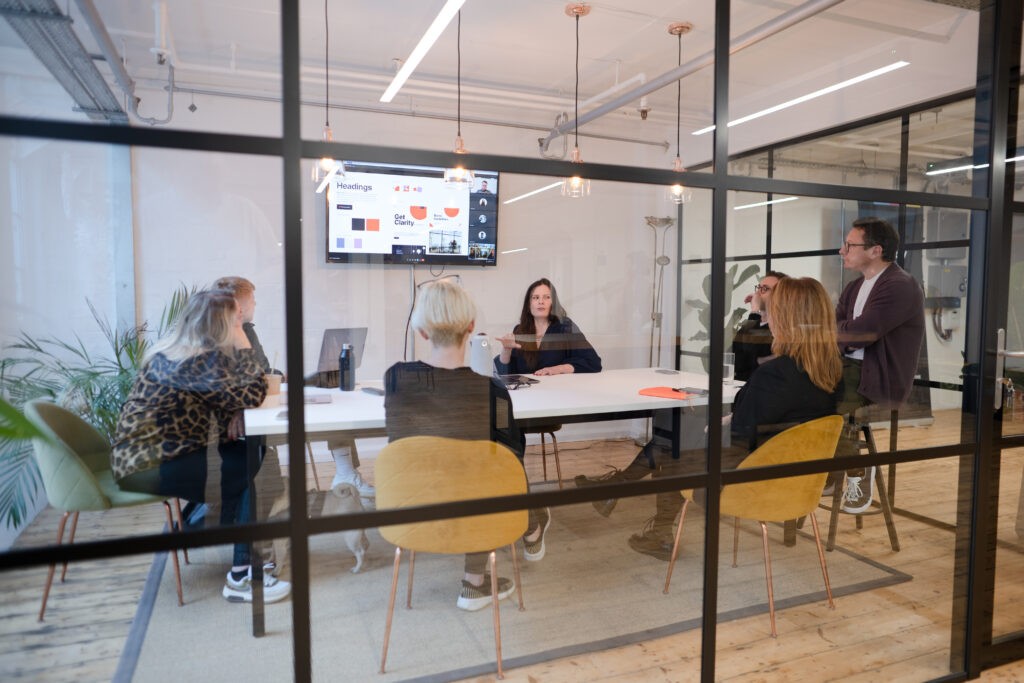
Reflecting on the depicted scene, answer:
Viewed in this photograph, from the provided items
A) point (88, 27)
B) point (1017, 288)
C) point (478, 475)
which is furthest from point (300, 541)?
point (1017, 288)

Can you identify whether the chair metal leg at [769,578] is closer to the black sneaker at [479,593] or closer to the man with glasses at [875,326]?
the man with glasses at [875,326]

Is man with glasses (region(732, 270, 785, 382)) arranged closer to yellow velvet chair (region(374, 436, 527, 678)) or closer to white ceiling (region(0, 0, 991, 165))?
white ceiling (region(0, 0, 991, 165))

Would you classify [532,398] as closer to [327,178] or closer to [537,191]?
[537,191]

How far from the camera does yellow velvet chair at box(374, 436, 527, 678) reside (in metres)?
1.65

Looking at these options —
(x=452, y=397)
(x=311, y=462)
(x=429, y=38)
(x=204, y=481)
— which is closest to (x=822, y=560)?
(x=452, y=397)

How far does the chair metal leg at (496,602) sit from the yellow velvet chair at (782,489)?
1.73 ft

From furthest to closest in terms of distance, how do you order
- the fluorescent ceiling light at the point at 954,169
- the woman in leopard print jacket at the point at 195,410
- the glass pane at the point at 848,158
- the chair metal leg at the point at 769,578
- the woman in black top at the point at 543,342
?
1. the fluorescent ceiling light at the point at 954,169
2. the chair metal leg at the point at 769,578
3. the glass pane at the point at 848,158
4. the woman in black top at the point at 543,342
5. the woman in leopard print jacket at the point at 195,410

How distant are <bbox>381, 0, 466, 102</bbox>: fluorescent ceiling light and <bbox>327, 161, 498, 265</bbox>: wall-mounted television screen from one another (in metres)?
0.33

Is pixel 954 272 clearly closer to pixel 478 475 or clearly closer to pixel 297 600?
pixel 478 475

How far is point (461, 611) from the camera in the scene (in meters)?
1.78

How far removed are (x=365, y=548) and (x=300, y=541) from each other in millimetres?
181

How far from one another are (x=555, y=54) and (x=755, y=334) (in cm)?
104

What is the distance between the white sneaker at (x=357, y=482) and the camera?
A: 1592mm

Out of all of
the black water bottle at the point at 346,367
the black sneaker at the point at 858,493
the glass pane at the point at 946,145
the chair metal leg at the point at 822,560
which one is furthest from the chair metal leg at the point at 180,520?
the glass pane at the point at 946,145
